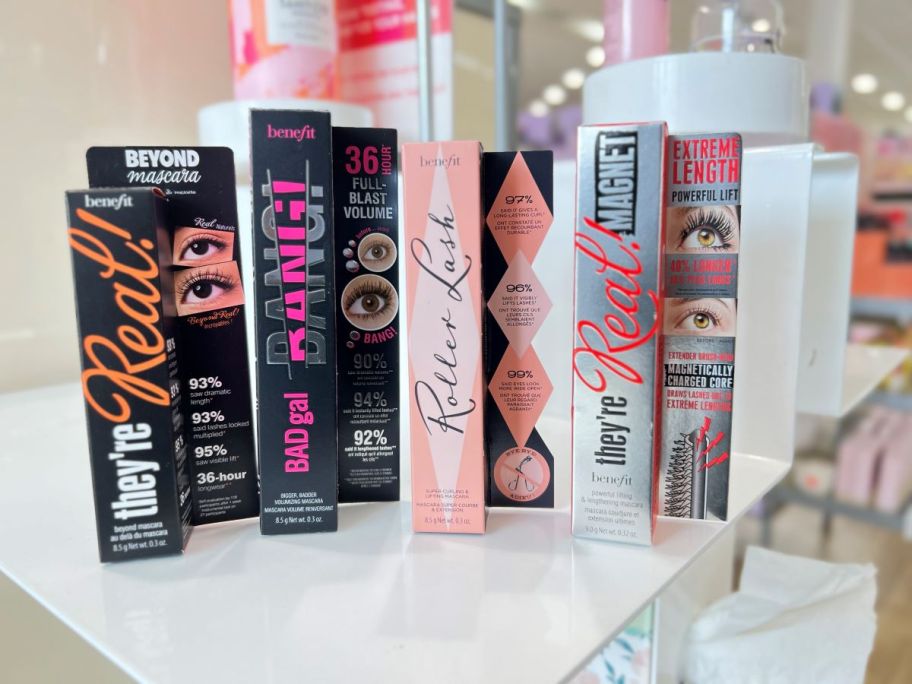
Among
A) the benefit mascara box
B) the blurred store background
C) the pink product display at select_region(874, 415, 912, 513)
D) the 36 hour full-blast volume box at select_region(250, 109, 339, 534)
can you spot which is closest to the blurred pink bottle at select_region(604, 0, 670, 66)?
the blurred store background

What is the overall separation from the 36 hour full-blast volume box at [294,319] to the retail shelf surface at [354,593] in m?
0.04

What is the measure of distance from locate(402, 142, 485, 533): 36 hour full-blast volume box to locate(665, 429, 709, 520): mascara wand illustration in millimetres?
141


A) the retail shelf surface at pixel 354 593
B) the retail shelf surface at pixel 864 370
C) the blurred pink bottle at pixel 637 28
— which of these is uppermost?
the blurred pink bottle at pixel 637 28

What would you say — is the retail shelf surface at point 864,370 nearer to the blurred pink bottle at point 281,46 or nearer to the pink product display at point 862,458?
the blurred pink bottle at point 281,46

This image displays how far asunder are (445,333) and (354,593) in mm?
178

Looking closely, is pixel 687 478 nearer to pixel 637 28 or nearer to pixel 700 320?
pixel 700 320

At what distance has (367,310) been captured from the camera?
0.52 meters

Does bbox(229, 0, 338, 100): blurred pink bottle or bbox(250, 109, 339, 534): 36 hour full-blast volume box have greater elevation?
bbox(229, 0, 338, 100): blurred pink bottle

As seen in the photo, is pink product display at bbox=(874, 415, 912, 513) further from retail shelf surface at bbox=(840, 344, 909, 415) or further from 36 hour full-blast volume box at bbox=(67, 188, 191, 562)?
36 hour full-blast volume box at bbox=(67, 188, 191, 562)

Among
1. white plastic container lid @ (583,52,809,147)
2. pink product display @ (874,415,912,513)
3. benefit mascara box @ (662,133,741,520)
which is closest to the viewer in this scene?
benefit mascara box @ (662,133,741,520)

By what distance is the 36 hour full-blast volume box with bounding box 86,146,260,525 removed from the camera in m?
0.45

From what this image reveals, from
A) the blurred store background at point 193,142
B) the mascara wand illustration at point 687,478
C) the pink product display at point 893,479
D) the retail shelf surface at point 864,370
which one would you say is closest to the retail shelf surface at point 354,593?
the mascara wand illustration at point 687,478

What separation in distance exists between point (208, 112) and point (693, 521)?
2.32 ft

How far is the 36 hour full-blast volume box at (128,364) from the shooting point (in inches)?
16.0
